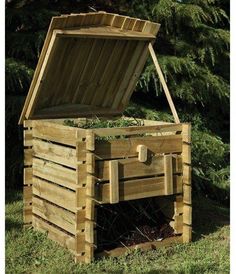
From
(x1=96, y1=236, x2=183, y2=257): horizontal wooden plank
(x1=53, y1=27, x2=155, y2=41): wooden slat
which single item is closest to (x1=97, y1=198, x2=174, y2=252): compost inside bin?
(x1=96, y1=236, x2=183, y2=257): horizontal wooden plank

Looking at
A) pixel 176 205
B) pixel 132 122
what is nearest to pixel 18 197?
pixel 132 122

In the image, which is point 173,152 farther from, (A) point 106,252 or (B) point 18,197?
(B) point 18,197

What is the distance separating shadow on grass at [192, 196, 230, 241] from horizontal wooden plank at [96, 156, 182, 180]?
3.03 feet

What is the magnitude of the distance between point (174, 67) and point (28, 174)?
2.77 m

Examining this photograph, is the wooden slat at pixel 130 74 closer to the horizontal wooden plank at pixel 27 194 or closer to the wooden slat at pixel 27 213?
the horizontal wooden plank at pixel 27 194

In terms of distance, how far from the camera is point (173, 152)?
4309mm

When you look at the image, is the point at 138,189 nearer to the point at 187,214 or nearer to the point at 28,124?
the point at 187,214

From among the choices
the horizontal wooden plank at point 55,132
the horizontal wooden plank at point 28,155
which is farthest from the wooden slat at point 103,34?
the horizontal wooden plank at point 28,155

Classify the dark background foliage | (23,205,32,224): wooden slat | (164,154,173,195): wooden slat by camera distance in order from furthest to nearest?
the dark background foliage → (23,205,32,224): wooden slat → (164,154,173,195): wooden slat

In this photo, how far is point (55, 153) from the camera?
13.9 feet

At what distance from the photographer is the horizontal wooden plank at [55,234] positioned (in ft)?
13.4

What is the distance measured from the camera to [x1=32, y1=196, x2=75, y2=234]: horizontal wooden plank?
406 centimetres

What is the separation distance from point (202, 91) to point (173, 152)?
2.75 meters

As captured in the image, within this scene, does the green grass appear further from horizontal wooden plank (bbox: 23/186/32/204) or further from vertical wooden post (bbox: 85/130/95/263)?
horizontal wooden plank (bbox: 23/186/32/204)
